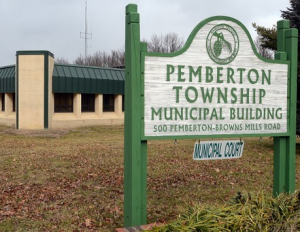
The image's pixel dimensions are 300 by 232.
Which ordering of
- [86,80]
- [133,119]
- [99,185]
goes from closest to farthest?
[133,119] → [99,185] → [86,80]

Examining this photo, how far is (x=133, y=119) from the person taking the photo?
13.1ft

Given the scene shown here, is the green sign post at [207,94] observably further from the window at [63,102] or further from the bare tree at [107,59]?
the bare tree at [107,59]

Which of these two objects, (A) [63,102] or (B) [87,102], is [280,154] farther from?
(B) [87,102]

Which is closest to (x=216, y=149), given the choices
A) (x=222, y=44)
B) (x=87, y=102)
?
(x=222, y=44)

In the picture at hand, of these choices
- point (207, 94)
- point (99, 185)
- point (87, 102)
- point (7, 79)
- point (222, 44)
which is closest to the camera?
point (207, 94)

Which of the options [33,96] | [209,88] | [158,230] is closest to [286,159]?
[209,88]

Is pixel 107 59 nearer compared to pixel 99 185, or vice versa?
pixel 99 185

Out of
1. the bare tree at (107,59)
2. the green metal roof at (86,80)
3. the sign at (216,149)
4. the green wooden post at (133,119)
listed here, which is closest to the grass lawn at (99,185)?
the green wooden post at (133,119)

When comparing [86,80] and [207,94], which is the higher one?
[86,80]

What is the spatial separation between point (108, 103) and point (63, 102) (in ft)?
13.2

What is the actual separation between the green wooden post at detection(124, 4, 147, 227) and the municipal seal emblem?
983 millimetres

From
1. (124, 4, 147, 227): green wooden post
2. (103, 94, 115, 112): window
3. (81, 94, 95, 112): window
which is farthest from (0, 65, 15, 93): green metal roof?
(124, 4, 147, 227): green wooden post

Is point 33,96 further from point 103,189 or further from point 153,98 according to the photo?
point 153,98

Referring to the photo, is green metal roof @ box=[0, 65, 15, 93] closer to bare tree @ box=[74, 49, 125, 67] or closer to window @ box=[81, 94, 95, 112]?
window @ box=[81, 94, 95, 112]
